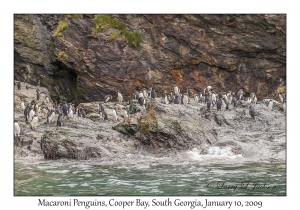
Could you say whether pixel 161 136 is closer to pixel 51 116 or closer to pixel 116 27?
pixel 51 116

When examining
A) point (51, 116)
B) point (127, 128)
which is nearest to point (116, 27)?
point (51, 116)

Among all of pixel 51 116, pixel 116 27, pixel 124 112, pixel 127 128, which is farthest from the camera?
pixel 116 27

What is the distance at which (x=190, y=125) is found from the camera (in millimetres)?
19797

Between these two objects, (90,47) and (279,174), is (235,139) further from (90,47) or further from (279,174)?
(90,47)

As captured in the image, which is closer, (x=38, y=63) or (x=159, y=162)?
(x=159, y=162)

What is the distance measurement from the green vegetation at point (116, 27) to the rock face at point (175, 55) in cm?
26

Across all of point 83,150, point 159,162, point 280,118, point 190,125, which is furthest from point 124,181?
point 280,118

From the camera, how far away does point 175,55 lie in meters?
35.1

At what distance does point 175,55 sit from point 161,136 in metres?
17.1

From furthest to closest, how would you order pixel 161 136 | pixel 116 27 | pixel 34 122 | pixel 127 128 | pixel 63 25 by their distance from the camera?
pixel 63 25 → pixel 116 27 → pixel 34 122 → pixel 127 128 → pixel 161 136

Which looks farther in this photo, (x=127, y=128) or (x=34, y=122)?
(x=34, y=122)
